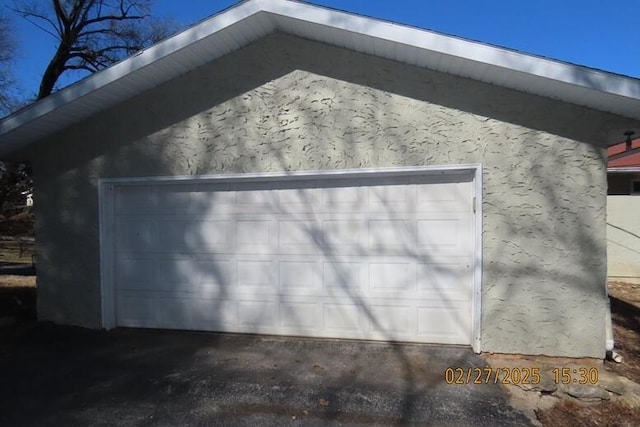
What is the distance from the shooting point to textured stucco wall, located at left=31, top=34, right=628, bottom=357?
5.21m

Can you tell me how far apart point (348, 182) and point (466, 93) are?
69.5 inches

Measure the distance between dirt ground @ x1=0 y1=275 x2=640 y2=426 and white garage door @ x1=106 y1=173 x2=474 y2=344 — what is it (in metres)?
1.50

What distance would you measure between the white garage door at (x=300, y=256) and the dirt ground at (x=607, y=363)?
1.50m

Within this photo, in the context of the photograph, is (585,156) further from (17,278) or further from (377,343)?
(17,278)

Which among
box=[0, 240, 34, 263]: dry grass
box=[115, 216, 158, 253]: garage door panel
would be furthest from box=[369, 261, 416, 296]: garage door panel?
box=[0, 240, 34, 263]: dry grass

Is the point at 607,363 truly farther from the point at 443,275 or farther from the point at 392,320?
the point at 392,320

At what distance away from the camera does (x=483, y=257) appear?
5418mm

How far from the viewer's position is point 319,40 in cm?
586

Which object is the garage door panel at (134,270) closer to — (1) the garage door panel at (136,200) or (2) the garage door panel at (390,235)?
(1) the garage door panel at (136,200)

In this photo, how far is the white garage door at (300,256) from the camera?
5.69 metres

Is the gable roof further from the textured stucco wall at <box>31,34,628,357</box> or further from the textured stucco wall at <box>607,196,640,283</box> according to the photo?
the textured stucco wall at <box>607,196,640,283</box>

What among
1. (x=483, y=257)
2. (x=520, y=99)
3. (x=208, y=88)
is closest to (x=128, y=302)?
(x=208, y=88)

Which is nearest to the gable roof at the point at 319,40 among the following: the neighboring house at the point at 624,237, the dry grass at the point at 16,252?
the neighboring house at the point at 624,237

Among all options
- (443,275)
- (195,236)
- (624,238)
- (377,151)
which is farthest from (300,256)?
(624,238)
